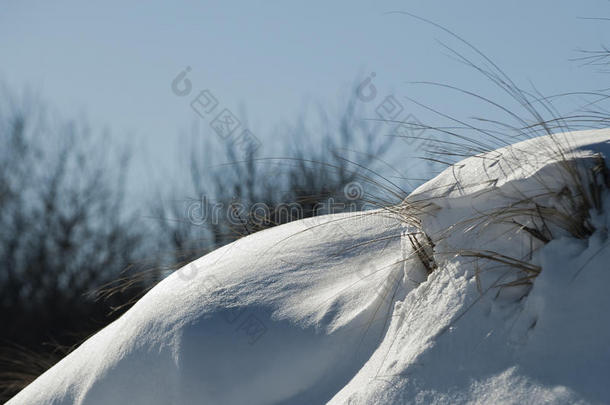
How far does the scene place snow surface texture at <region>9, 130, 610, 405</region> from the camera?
143 centimetres

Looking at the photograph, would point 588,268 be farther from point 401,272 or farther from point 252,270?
point 252,270

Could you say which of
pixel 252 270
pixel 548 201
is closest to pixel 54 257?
pixel 252 270

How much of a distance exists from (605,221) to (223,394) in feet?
3.79

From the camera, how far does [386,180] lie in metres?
1.92

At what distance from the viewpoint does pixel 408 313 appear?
172 centimetres

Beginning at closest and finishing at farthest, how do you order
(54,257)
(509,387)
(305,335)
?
(509,387)
(305,335)
(54,257)

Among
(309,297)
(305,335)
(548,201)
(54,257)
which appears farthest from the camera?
(54,257)

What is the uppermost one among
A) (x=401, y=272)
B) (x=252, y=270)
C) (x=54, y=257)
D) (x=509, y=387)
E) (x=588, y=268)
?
(x=54, y=257)

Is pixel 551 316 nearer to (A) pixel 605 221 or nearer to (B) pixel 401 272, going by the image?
(A) pixel 605 221

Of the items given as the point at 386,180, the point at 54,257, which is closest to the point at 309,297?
the point at 386,180

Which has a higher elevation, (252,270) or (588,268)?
(252,270)

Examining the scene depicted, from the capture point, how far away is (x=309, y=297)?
1995mm

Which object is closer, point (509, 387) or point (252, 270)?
point (509, 387)

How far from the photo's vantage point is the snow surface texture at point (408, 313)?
1.43 m
